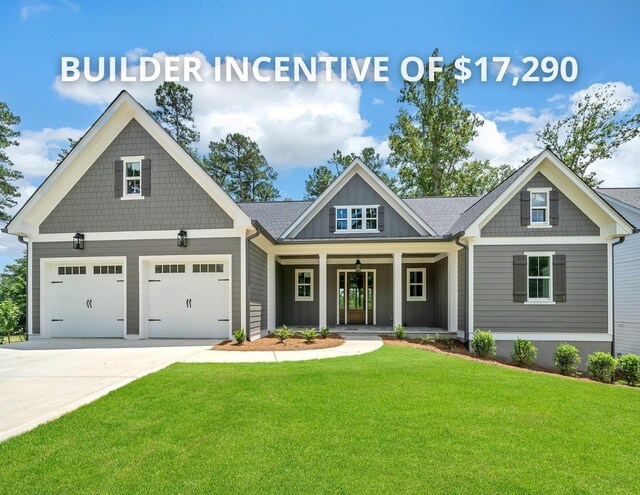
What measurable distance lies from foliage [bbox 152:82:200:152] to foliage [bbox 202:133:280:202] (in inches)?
167

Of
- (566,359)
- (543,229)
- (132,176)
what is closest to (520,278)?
(543,229)

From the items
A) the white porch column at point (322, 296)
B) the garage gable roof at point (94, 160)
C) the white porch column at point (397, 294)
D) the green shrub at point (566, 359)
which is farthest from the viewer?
the white porch column at point (322, 296)

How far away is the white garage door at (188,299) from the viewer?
11.6 metres

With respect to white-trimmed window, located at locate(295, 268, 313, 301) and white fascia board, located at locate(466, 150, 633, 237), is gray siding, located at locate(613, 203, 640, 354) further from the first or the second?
white-trimmed window, located at locate(295, 268, 313, 301)

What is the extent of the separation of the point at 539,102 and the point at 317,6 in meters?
20.6

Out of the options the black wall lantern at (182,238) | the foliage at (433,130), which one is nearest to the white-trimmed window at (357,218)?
the black wall lantern at (182,238)

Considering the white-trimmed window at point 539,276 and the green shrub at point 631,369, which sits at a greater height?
the white-trimmed window at point 539,276

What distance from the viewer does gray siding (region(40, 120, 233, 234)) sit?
11633 mm

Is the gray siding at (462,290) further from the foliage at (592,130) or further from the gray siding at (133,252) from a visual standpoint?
the foliage at (592,130)

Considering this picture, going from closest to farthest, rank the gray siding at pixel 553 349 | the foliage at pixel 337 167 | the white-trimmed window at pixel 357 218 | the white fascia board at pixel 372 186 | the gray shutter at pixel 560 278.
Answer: the gray siding at pixel 553 349
the gray shutter at pixel 560 278
the white fascia board at pixel 372 186
the white-trimmed window at pixel 357 218
the foliage at pixel 337 167

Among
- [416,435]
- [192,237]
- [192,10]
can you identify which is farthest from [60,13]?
[416,435]

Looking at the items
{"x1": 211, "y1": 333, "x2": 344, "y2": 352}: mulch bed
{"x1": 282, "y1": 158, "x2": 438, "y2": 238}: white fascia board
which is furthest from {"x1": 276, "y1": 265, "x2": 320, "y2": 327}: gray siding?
{"x1": 211, "y1": 333, "x2": 344, "y2": 352}: mulch bed

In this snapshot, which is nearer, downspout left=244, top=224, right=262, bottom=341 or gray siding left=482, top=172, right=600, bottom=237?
downspout left=244, top=224, right=262, bottom=341

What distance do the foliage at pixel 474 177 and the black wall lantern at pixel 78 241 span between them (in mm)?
23357
